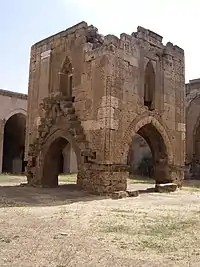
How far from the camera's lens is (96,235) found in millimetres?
5191

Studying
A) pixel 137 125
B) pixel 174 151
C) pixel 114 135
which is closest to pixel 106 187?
pixel 114 135

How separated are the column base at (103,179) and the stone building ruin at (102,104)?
30mm

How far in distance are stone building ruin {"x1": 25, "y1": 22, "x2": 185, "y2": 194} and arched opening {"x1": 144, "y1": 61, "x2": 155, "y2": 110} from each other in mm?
22

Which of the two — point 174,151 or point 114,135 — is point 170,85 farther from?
point 114,135

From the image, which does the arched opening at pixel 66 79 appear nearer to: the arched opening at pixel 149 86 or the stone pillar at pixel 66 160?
the arched opening at pixel 149 86

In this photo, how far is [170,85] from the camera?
14.0m

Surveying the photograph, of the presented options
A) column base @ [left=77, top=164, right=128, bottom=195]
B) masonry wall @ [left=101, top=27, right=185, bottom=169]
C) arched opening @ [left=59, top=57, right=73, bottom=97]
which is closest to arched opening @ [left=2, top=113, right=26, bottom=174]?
arched opening @ [left=59, top=57, right=73, bottom=97]

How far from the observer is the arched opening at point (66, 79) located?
13.2 m

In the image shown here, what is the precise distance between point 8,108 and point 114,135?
13.6m

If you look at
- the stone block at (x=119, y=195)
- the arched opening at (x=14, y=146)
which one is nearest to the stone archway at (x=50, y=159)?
the stone block at (x=119, y=195)

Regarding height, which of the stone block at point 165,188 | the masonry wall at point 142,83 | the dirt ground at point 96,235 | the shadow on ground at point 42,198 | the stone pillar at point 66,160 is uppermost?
the masonry wall at point 142,83

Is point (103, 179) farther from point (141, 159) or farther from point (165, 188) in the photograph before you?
point (141, 159)

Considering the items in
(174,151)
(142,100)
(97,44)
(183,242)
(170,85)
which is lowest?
(183,242)

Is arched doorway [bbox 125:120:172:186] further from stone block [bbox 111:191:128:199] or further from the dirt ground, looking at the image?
the dirt ground
